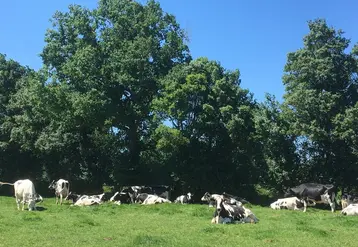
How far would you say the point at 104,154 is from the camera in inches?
1400

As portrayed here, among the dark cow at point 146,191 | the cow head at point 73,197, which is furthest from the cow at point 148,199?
the cow head at point 73,197

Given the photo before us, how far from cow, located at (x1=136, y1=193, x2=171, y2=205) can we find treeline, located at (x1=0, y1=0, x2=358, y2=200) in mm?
3620

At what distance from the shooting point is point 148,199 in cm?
2572

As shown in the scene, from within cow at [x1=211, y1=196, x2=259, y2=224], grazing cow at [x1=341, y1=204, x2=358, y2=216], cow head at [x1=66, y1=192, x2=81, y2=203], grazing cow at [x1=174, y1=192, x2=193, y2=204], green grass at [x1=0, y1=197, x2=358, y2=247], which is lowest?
A: green grass at [x1=0, y1=197, x2=358, y2=247]

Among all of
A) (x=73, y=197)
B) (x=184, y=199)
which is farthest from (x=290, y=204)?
(x=73, y=197)

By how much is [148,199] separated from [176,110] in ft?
21.1

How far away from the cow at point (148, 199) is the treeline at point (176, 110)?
362 cm

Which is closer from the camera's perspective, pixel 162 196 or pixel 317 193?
pixel 317 193

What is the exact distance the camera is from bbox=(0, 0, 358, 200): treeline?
96.1 ft

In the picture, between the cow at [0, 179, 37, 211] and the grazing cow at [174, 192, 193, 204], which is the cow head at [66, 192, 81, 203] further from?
the grazing cow at [174, 192, 193, 204]

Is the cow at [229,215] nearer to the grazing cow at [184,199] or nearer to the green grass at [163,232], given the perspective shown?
the green grass at [163,232]

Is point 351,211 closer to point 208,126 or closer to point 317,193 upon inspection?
point 317,193

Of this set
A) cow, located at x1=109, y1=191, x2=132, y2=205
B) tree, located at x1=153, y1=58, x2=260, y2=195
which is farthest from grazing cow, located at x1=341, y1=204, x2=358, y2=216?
cow, located at x1=109, y1=191, x2=132, y2=205

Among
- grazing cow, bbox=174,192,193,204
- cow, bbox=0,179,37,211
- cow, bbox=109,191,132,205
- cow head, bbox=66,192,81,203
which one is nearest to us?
cow, bbox=0,179,37,211
